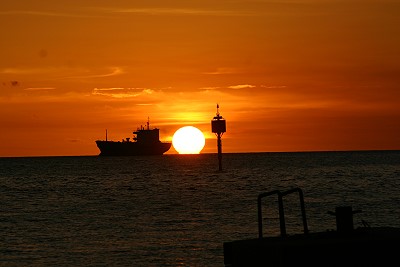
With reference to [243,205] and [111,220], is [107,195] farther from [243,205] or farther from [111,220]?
[111,220]

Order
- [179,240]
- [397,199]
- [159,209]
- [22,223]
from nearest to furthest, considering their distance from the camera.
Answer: [179,240] → [22,223] → [159,209] → [397,199]

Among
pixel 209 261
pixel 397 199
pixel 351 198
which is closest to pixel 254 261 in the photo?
pixel 209 261

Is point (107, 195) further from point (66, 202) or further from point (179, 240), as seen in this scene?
Answer: point (179, 240)

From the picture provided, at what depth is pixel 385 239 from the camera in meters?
14.3

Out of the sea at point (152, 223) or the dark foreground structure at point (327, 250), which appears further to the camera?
the sea at point (152, 223)

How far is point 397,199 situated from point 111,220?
96.6 ft

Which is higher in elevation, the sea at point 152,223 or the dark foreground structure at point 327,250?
the dark foreground structure at point 327,250

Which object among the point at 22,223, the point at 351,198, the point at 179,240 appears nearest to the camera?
the point at 179,240

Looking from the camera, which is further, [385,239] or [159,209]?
[159,209]

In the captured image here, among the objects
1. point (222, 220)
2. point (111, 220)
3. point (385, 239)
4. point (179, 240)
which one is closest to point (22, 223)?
point (111, 220)

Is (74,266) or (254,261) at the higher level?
(254,261)

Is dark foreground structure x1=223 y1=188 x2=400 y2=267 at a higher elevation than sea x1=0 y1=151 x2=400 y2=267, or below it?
higher

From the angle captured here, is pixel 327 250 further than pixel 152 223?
No

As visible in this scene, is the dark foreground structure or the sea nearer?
the dark foreground structure
